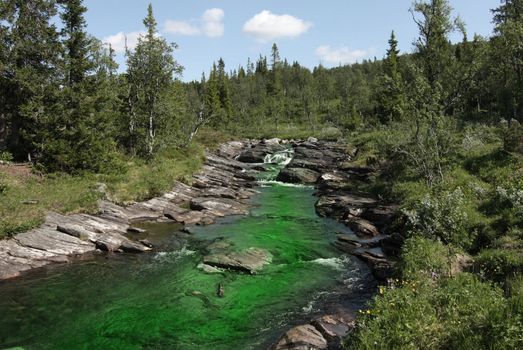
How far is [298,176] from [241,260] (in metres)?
31.1

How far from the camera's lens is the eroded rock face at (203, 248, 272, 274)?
22.0m

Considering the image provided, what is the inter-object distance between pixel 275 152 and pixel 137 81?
117 feet

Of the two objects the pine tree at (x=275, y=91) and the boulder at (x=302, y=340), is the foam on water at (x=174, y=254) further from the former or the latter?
the pine tree at (x=275, y=91)

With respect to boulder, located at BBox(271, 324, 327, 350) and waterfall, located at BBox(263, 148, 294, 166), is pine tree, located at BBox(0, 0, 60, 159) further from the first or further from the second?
waterfall, located at BBox(263, 148, 294, 166)

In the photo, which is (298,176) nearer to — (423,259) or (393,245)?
(393,245)

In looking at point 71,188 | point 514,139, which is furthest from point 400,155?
point 71,188

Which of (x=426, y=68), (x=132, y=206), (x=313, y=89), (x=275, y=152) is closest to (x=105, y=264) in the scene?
(x=132, y=206)

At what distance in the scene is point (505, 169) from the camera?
29750mm

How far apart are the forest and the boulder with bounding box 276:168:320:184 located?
25.1ft

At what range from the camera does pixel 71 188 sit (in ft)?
99.6

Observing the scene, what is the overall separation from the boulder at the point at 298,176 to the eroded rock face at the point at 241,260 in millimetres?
28956

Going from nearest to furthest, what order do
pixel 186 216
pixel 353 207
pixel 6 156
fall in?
pixel 6 156
pixel 186 216
pixel 353 207

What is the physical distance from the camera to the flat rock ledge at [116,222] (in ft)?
72.0

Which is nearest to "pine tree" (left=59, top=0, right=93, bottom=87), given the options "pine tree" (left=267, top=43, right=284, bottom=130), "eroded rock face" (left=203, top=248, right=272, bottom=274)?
"eroded rock face" (left=203, top=248, right=272, bottom=274)
